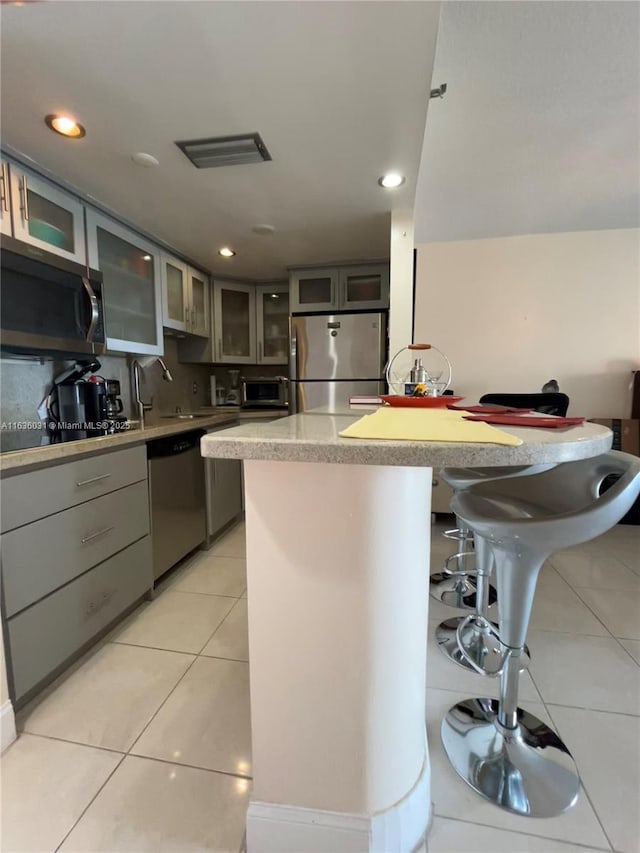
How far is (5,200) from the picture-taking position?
161cm

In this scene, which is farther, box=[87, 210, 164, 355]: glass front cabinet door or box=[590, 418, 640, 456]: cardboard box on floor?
box=[590, 418, 640, 456]: cardboard box on floor

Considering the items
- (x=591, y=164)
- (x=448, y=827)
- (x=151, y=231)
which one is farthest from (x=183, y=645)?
(x=591, y=164)

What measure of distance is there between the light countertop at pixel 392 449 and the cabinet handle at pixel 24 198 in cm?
176

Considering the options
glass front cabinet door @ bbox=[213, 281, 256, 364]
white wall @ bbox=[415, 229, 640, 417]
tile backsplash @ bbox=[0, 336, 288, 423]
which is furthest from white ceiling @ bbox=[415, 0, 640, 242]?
tile backsplash @ bbox=[0, 336, 288, 423]

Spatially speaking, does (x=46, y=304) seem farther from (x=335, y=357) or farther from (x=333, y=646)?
(x=335, y=357)

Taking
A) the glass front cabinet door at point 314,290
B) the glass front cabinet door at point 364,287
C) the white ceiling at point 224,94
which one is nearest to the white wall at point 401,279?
the white ceiling at point 224,94

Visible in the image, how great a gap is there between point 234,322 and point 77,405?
6.84ft

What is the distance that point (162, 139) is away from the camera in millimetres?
1587

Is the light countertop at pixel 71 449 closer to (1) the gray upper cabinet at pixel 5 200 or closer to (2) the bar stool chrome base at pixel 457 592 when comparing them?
(1) the gray upper cabinet at pixel 5 200

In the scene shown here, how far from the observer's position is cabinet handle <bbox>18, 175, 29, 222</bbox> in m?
1.67

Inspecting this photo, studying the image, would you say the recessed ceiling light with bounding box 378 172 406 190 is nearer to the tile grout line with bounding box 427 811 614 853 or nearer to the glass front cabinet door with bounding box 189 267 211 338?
the glass front cabinet door with bounding box 189 267 211 338

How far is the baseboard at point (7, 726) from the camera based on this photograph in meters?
1.19

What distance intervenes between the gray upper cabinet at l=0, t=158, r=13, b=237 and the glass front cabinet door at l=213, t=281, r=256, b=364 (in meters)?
1.93

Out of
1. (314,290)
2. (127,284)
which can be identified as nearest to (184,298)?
(127,284)
